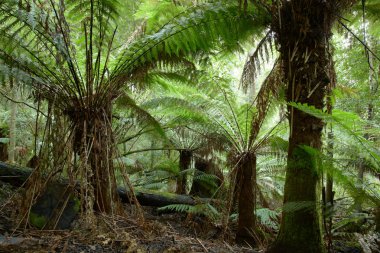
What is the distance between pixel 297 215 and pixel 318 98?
32.7 inches

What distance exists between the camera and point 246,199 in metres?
3.17

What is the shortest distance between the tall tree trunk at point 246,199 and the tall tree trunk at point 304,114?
0.94 m

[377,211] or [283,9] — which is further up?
[283,9]

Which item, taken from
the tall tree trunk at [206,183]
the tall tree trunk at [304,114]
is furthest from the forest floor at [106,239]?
the tall tree trunk at [206,183]

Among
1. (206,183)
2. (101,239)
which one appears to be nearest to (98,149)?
(101,239)

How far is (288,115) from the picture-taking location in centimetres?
231

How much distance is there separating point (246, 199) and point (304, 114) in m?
1.34

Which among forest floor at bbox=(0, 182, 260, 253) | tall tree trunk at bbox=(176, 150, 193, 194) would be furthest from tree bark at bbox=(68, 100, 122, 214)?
tall tree trunk at bbox=(176, 150, 193, 194)

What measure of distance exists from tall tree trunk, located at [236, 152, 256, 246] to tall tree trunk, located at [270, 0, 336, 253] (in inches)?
37.1

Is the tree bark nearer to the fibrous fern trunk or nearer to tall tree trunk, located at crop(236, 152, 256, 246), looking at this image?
the fibrous fern trunk

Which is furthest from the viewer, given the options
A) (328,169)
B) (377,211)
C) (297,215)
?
(377,211)

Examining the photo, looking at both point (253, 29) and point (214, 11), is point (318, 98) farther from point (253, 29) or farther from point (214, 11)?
point (214, 11)

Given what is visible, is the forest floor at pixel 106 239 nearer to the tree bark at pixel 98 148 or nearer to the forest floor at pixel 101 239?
the forest floor at pixel 101 239

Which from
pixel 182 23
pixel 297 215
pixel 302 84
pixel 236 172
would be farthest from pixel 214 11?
pixel 297 215
